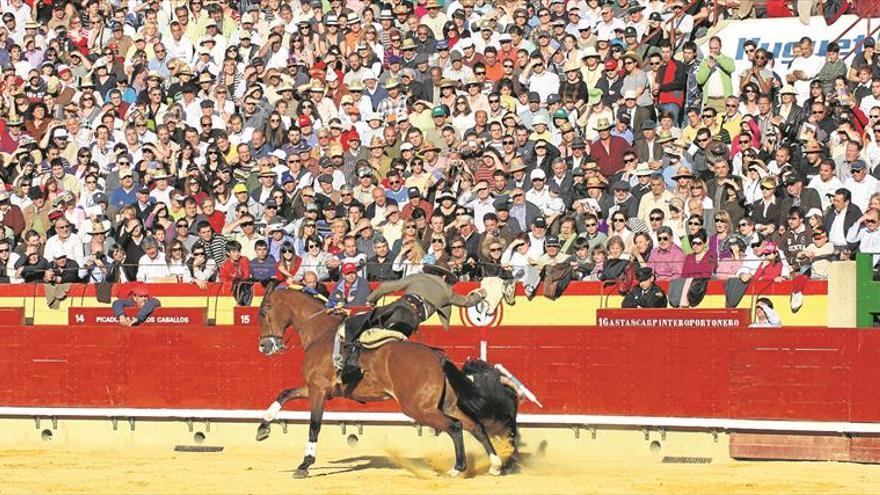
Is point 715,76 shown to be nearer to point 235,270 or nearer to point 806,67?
point 806,67

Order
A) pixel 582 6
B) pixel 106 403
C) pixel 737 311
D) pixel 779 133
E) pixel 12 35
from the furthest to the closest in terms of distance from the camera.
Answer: pixel 12 35 < pixel 582 6 < pixel 106 403 < pixel 779 133 < pixel 737 311

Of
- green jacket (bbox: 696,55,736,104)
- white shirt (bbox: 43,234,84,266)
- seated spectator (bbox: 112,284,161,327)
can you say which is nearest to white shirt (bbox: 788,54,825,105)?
green jacket (bbox: 696,55,736,104)

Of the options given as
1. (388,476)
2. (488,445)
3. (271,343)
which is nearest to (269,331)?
(271,343)

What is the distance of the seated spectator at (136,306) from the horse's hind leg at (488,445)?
18.8 feet

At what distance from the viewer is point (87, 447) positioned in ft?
68.1

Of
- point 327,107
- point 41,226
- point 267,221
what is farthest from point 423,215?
point 41,226

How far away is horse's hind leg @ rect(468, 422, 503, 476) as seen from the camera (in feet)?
54.2

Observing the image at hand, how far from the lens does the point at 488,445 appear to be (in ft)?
54.3

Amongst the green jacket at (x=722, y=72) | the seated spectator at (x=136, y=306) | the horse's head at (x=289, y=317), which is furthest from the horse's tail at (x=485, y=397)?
the green jacket at (x=722, y=72)

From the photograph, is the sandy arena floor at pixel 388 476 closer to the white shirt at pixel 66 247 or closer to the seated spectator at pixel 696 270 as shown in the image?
the seated spectator at pixel 696 270

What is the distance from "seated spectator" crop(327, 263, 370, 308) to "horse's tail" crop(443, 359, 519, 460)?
2.85 m

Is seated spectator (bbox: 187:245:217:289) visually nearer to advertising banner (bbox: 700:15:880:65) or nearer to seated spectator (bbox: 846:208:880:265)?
advertising banner (bbox: 700:15:880:65)

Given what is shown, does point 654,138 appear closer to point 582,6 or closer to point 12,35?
point 582,6

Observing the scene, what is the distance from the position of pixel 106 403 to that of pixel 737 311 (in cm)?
711
